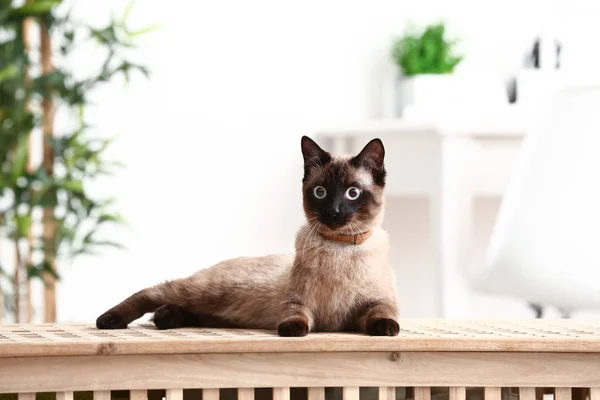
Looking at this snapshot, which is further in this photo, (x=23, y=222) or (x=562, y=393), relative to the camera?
(x=23, y=222)

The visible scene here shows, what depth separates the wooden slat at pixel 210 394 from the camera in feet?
3.53

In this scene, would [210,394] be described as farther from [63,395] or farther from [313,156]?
[313,156]

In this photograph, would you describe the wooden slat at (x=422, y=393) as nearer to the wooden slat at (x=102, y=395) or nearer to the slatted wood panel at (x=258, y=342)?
the slatted wood panel at (x=258, y=342)

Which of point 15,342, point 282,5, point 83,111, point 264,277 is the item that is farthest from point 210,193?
point 15,342

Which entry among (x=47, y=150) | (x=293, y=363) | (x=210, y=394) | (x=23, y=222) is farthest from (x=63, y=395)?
(x=47, y=150)

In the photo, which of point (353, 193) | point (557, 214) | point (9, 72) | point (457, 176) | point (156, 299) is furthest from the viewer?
point (9, 72)

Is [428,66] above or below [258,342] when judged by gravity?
above

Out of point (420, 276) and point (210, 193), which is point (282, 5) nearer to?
point (210, 193)

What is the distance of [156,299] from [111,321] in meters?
0.08

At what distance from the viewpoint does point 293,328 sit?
3.55 feet

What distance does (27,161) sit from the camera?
2.75 metres

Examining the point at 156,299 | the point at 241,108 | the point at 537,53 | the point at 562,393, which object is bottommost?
the point at 562,393

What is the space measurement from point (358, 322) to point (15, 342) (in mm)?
427

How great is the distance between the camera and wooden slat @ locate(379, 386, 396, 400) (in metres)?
1.08
